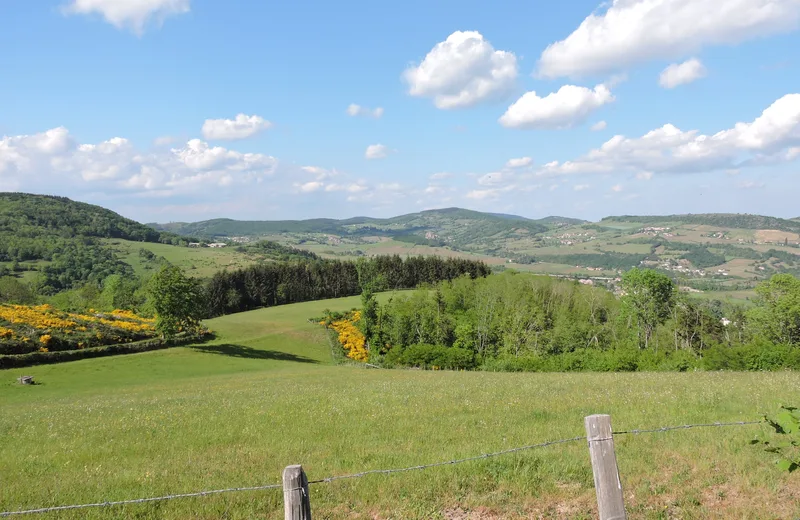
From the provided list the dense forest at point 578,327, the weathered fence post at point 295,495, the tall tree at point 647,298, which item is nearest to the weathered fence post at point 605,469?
the weathered fence post at point 295,495

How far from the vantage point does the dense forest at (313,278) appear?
139875mm

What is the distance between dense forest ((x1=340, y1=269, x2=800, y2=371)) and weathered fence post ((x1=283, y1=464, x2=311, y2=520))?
44.6 m

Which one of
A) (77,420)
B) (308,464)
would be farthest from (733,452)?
(77,420)

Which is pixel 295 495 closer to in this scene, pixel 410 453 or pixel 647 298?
pixel 410 453

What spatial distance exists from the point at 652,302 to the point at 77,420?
77.2m

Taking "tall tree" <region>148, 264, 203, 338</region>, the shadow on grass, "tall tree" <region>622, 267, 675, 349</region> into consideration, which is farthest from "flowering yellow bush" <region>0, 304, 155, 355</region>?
"tall tree" <region>622, 267, 675, 349</region>

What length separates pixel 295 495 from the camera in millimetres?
5641

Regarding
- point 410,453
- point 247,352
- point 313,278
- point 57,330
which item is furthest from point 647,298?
point 313,278

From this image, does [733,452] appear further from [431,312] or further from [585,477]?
[431,312]

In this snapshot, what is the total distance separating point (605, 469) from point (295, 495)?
13.1 feet

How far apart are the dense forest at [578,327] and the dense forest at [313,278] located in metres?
38.2

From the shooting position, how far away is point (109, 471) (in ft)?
40.7

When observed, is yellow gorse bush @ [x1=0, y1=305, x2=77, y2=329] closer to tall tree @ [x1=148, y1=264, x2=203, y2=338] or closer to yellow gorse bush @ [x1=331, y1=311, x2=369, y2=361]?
tall tree @ [x1=148, y1=264, x2=203, y2=338]

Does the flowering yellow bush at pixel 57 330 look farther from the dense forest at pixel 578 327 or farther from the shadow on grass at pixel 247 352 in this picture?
the dense forest at pixel 578 327
